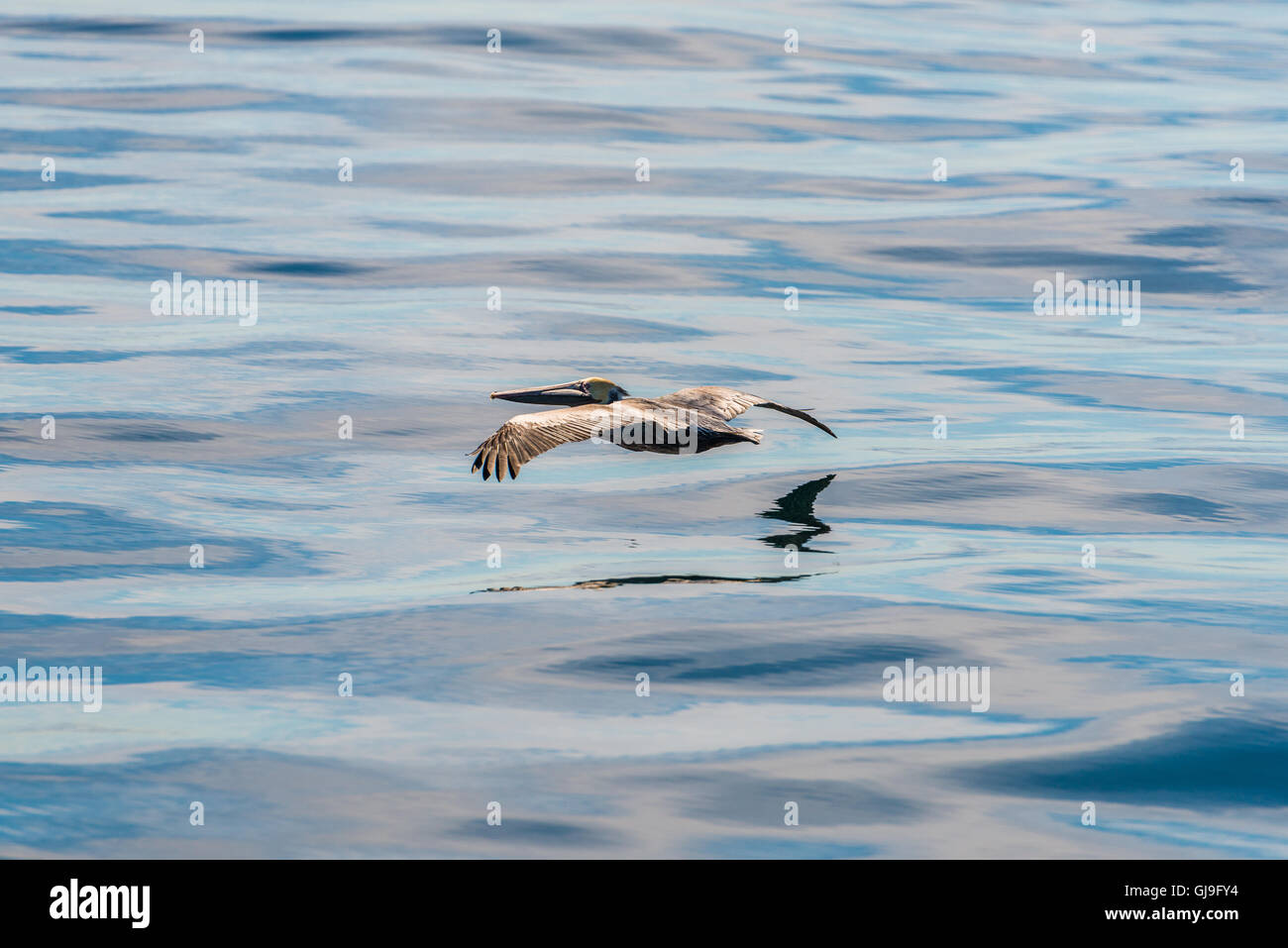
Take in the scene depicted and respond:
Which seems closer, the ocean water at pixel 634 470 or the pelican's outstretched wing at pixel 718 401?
the ocean water at pixel 634 470

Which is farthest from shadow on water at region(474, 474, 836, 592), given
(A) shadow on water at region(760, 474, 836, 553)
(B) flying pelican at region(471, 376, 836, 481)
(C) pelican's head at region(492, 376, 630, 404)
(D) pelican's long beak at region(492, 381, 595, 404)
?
(D) pelican's long beak at region(492, 381, 595, 404)

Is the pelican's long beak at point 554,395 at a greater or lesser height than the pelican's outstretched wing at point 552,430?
greater

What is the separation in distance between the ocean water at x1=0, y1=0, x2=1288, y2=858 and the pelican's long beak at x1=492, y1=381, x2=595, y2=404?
86 cm

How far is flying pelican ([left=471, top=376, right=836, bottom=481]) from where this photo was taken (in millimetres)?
11695

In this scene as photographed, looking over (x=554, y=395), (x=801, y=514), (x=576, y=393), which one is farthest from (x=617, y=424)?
(x=801, y=514)

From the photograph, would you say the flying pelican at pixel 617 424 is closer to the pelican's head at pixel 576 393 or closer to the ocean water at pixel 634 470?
the pelican's head at pixel 576 393

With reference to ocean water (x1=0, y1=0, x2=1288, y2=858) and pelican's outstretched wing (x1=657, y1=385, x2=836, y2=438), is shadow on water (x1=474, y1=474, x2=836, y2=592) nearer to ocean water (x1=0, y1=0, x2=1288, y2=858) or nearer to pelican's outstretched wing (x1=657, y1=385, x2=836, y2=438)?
ocean water (x1=0, y1=0, x2=1288, y2=858)

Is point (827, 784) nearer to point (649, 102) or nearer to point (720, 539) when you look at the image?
point (720, 539)

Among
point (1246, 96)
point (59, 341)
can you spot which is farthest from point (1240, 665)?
point (1246, 96)

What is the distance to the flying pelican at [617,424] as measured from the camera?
11.7 meters

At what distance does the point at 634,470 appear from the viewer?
596 inches

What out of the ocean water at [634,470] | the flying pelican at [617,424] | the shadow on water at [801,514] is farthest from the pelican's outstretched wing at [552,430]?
the shadow on water at [801,514]

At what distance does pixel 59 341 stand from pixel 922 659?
1188 centimetres

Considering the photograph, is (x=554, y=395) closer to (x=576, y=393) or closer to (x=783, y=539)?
(x=576, y=393)
